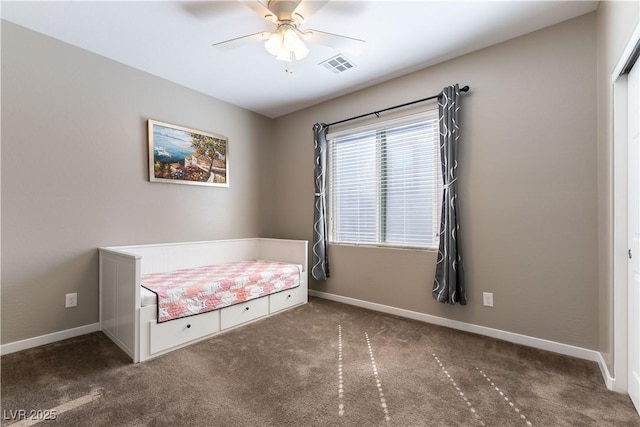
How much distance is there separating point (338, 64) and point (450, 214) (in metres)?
1.77

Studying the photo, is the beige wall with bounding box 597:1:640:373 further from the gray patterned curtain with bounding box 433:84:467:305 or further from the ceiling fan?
the ceiling fan

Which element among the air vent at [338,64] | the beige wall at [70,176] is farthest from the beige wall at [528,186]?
the beige wall at [70,176]

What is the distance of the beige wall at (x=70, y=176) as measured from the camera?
86.0 inches

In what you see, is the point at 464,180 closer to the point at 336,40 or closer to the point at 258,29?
the point at 336,40

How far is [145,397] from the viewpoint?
1.61 meters

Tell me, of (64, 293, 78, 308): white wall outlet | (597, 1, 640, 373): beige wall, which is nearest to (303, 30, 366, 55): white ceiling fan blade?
(597, 1, 640, 373): beige wall

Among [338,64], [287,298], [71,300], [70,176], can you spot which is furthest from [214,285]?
[338,64]

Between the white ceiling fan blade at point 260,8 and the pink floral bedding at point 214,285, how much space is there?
2.06 meters

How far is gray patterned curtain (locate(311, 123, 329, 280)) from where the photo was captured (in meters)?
3.54

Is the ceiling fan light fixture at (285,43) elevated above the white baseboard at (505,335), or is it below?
above

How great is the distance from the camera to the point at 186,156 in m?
3.19

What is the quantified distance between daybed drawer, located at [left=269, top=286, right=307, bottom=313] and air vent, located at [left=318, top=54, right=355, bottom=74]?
7.79 feet

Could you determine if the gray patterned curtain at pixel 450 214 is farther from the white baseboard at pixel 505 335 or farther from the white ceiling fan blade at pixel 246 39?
the white ceiling fan blade at pixel 246 39

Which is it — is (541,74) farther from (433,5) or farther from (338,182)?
(338,182)
